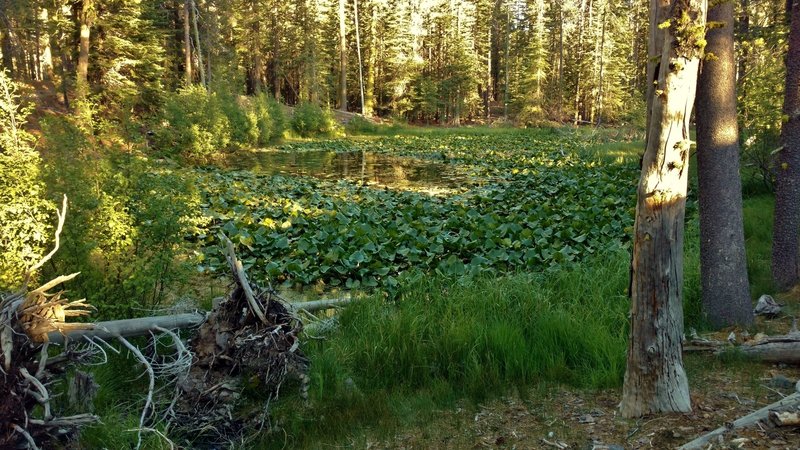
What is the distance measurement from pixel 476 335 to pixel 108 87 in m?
17.7

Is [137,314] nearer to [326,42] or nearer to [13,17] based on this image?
[13,17]

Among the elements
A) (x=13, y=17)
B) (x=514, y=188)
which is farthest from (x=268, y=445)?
(x=13, y=17)

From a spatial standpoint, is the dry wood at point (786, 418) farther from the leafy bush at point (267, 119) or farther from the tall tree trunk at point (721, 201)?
the leafy bush at point (267, 119)

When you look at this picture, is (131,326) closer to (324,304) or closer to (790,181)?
(324,304)

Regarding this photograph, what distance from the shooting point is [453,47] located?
42500 millimetres

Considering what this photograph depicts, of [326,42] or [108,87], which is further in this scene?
[326,42]

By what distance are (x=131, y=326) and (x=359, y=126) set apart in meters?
30.3

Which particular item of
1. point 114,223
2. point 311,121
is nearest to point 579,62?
point 311,121

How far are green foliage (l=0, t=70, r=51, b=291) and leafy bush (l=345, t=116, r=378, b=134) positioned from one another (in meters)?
29.2

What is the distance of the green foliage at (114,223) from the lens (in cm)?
436

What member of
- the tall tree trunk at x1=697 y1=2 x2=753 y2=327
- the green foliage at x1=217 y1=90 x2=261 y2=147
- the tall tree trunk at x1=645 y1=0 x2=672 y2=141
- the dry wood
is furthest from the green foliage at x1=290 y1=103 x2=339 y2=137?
the dry wood

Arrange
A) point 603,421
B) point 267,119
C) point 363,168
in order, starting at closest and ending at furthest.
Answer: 1. point 603,421
2. point 363,168
3. point 267,119

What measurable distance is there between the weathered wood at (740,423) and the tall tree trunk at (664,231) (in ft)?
1.08

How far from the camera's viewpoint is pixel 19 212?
155 inches
